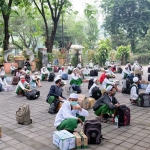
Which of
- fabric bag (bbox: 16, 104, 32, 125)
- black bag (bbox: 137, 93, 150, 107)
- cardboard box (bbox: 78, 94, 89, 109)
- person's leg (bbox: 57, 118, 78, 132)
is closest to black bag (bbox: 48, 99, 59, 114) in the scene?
cardboard box (bbox: 78, 94, 89, 109)

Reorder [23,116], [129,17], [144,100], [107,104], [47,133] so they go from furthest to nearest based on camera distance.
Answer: [129,17]
[144,100]
[23,116]
[107,104]
[47,133]

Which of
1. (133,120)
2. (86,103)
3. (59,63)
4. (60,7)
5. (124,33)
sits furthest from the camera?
(124,33)

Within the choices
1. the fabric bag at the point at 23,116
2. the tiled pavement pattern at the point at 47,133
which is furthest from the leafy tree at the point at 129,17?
the fabric bag at the point at 23,116

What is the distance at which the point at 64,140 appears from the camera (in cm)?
529

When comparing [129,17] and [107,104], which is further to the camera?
[129,17]

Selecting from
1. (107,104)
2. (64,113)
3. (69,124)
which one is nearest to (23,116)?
(64,113)

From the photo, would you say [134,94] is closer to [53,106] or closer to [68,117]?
[53,106]

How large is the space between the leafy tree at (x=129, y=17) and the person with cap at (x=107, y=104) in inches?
1445

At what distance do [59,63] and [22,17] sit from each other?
9.91 metres

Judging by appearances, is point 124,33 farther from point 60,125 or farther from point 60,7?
point 60,125

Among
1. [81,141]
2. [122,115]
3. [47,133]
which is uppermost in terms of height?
[122,115]

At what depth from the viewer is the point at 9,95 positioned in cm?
1215

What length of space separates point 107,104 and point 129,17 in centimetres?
3873

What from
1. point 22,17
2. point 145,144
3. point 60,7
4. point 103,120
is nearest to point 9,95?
point 103,120
